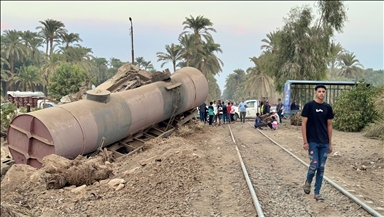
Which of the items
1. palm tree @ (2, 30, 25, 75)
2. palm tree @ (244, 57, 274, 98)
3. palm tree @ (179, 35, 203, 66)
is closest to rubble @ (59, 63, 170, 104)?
palm tree @ (179, 35, 203, 66)

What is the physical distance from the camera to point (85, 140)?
9.26 m

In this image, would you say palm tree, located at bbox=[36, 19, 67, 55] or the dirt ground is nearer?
the dirt ground

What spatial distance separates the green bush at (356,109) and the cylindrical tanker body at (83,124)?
9180 mm

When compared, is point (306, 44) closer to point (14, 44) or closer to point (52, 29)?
point (52, 29)

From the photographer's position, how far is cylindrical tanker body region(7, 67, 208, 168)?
8.71 metres

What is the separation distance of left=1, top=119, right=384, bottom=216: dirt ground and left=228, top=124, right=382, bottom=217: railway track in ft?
0.80

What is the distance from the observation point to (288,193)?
6.27m

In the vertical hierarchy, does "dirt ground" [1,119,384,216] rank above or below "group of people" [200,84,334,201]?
below

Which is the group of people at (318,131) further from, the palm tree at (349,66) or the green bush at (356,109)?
the palm tree at (349,66)

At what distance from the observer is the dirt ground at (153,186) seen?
5840 mm

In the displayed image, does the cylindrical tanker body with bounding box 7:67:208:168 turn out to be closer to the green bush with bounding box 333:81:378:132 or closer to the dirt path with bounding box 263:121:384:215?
the dirt path with bounding box 263:121:384:215

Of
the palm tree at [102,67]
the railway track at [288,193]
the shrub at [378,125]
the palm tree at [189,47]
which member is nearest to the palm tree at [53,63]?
the palm tree at [189,47]

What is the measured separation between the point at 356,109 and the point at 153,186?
13.2 m

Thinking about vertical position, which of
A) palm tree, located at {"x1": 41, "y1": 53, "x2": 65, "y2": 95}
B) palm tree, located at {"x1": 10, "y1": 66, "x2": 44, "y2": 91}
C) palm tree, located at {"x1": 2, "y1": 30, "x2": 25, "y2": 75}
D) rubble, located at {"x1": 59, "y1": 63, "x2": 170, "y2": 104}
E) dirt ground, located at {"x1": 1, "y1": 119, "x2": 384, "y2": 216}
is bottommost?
dirt ground, located at {"x1": 1, "y1": 119, "x2": 384, "y2": 216}
